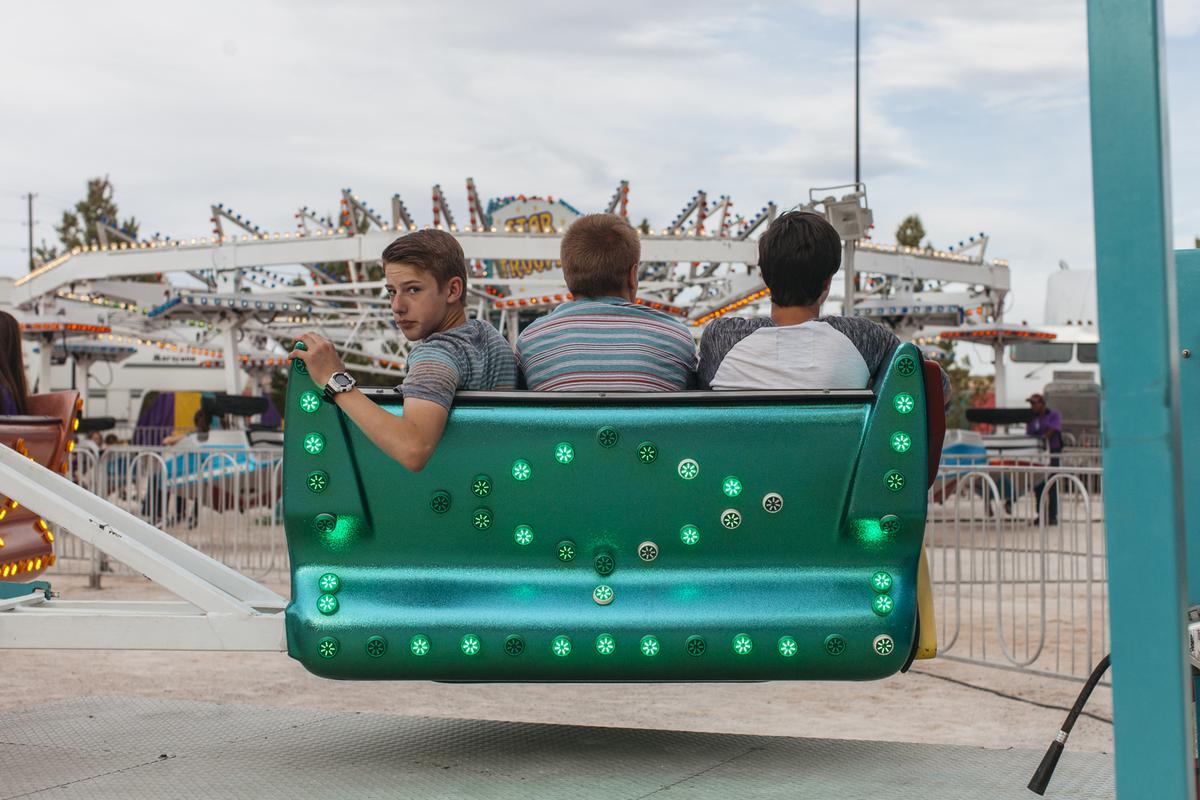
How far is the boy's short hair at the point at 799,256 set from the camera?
3.23 m

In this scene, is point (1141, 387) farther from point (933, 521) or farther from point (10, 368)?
point (933, 521)

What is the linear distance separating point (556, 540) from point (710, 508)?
378mm

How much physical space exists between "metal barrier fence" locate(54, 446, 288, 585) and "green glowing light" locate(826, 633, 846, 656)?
769 cm

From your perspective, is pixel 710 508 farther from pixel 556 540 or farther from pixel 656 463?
pixel 556 540

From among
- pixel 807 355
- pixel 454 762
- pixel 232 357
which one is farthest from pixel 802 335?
pixel 232 357

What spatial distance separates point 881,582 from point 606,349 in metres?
0.92

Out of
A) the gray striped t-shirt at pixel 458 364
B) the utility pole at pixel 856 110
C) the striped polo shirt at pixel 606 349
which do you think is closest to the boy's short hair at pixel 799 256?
the striped polo shirt at pixel 606 349

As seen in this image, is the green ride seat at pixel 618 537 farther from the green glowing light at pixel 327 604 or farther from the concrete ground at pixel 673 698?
the concrete ground at pixel 673 698

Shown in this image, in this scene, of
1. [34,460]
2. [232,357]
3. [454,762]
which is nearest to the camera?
[454,762]

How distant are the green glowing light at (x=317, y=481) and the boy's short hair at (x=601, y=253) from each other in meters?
0.87

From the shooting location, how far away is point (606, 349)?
3.28 m

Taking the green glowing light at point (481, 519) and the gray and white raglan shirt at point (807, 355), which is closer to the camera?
the green glowing light at point (481, 519)

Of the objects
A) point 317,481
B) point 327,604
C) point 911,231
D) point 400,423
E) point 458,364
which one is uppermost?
point 911,231

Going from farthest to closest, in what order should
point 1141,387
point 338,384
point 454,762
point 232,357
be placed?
point 232,357 → point 454,762 → point 338,384 → point 1141,387
